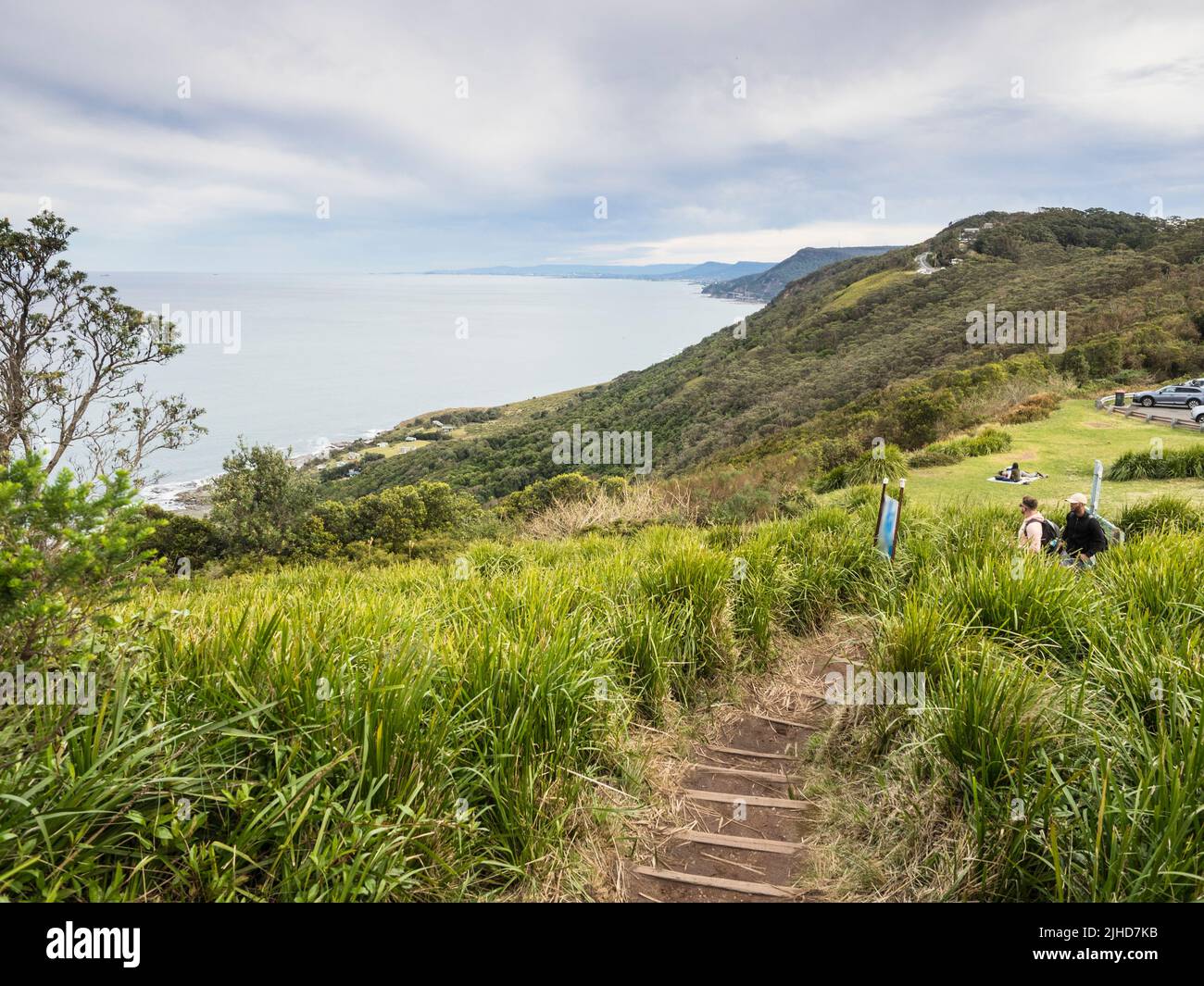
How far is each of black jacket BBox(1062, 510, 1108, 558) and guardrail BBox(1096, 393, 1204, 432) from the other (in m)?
9.51

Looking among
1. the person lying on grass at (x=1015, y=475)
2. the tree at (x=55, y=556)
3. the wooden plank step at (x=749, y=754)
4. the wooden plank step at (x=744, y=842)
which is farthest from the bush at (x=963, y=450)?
the tree at (x=55, y=556)

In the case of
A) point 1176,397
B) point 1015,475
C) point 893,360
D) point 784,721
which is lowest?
point 784,721

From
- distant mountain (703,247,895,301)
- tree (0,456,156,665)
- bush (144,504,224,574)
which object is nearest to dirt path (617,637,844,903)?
tree (0,456,156,665)

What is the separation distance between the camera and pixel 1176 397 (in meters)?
13.0

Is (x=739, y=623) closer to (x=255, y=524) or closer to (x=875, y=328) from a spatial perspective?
(x=255, y=524)

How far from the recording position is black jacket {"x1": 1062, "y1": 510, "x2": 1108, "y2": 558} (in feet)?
16.6

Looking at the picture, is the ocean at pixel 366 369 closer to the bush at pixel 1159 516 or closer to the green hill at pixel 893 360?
the green hill at pixel 893 360

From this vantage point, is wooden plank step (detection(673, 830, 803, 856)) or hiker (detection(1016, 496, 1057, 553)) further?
hiker (detection(1016, 496, 1057, 553))

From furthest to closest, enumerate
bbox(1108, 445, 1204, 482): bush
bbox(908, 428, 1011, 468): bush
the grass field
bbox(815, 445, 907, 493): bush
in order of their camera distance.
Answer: bbox(908, 428, 1011, 468): bush, bbox(815, 445, 907, 493): bush, bbox(1108, 445, 1204, 482): bush, the grass field

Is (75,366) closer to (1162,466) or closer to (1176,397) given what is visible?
(1162,466)

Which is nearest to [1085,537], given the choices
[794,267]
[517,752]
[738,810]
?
[738,810]

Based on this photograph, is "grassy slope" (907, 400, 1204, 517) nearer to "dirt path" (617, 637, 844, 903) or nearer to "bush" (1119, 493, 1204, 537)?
"bush" (1119, 493, 1204, 537)

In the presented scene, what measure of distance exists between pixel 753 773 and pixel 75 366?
18.5m

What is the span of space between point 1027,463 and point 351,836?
1134 cm
